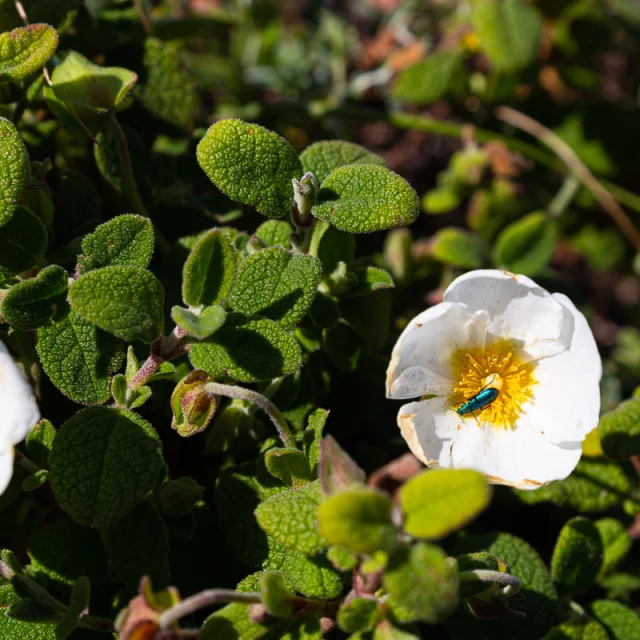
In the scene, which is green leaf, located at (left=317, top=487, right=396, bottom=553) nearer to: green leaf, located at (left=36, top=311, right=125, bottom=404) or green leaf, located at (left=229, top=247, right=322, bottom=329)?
green leaf, located at (left=229, top=247, right=322, bottom=329)

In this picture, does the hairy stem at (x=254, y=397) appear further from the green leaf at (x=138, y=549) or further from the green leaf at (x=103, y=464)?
the green leaf at (x=138, y=549)

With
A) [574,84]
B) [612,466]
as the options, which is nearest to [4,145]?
[612,466]

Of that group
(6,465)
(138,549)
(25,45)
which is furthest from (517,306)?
(25,45)

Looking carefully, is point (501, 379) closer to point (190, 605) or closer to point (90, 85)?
point (190, 605)

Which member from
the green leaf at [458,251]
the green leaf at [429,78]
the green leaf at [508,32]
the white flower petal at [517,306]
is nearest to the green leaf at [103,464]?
the white flower petal at [517,306]

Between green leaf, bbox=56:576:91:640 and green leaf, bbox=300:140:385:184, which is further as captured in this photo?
green leaf, bbox=300:140:385:184

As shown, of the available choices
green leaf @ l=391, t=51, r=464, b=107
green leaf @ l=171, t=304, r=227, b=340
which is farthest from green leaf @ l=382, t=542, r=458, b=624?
green leaf @ l=391, t=51, r=464, b=107
